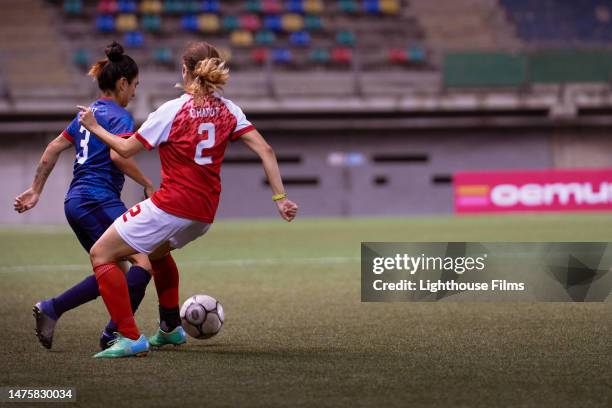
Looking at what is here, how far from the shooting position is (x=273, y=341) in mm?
6836

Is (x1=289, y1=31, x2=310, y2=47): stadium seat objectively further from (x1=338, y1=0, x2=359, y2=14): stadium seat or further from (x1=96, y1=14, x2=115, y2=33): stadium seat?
(x1=96, y1=14, x2=115, y2=33): stadium seat

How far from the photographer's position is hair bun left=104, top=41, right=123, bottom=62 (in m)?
6.29

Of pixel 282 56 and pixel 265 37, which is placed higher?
pixel 265 37

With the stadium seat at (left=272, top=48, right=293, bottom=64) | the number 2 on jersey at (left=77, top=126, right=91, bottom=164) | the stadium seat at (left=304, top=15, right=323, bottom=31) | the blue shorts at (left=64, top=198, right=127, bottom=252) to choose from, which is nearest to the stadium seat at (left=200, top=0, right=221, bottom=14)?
the stadium seat at (left=304, top=15, right=323, bottom=31)

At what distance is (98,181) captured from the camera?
6.57 meters

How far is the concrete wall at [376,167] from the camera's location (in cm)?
2945

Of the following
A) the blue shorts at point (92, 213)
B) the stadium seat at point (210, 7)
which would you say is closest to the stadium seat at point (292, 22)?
the stadium seat at point (210, 7)

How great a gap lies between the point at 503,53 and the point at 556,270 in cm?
2065

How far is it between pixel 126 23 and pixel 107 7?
1017 millimetres

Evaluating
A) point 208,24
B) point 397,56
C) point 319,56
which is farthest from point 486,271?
point 208,24

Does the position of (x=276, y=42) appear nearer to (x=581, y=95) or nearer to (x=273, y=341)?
(x=581, y=95)

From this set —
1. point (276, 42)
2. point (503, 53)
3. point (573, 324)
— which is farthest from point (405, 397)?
point (276, 42)

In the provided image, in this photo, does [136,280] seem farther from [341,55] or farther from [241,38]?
[241,38]

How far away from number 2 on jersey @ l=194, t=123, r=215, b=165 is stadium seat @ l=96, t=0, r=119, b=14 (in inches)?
1063
